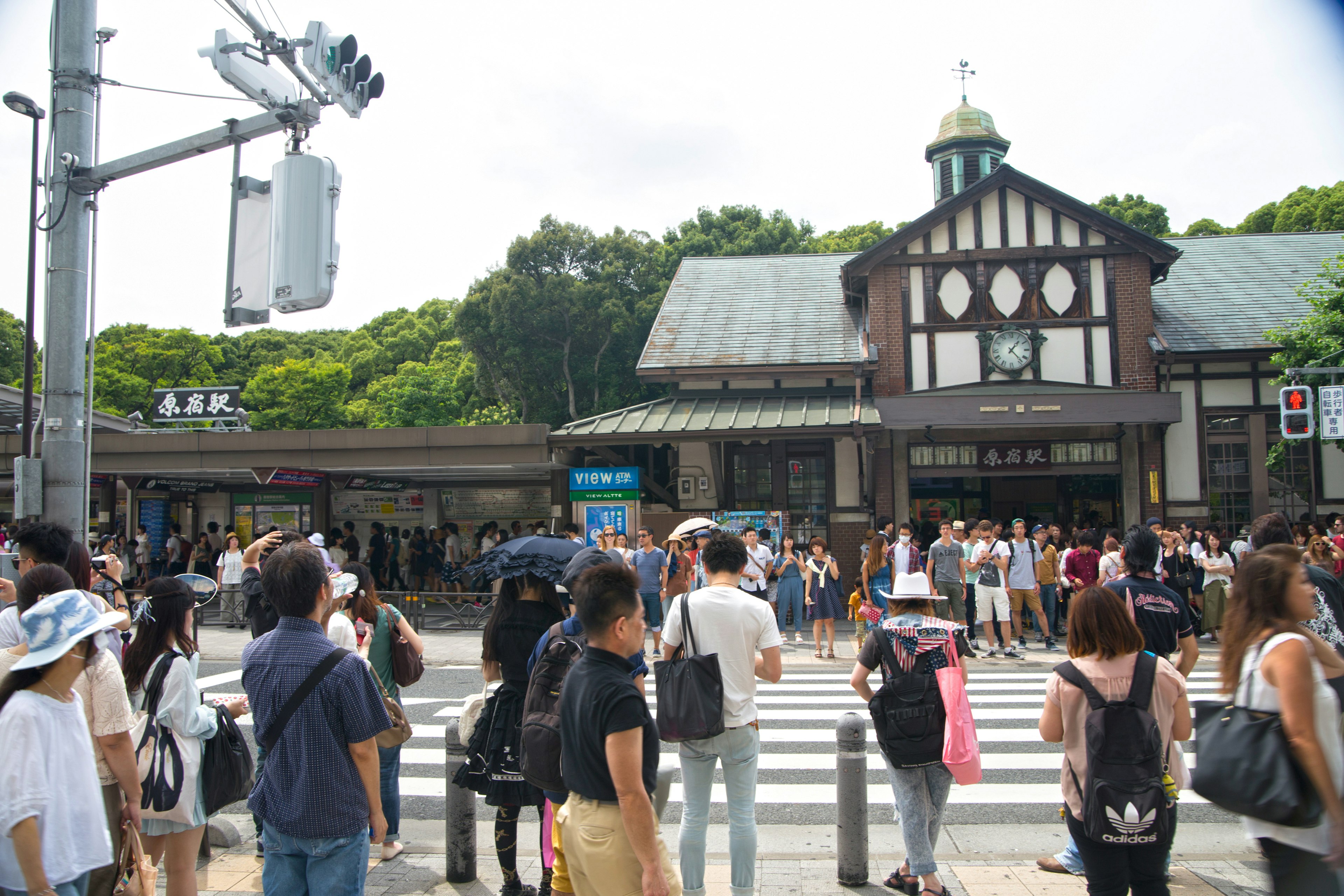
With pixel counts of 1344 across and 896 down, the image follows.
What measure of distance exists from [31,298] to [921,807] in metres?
12.4

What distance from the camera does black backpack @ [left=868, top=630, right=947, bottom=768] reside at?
4605 mm

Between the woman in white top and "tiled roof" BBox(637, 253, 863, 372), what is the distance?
15480 mm

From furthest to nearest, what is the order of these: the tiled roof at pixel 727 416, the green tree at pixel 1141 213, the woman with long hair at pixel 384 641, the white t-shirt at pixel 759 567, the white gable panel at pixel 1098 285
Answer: the green tree at pixel 1141 213, the white gable panel at pixel 1098 285, the tiled roof at pixel 727 416, the white t-shirt at pixel 759 567, the woman with long hair at pixel 384 641

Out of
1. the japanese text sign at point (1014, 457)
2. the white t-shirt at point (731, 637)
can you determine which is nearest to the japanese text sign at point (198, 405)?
the japanese text sign at point (1014, 457)

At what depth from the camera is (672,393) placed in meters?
19.8

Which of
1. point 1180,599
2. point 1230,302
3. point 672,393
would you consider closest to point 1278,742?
point 1180,599

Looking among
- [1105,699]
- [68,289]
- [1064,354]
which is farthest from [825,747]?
[1064,354]

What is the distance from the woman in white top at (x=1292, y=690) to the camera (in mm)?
2918

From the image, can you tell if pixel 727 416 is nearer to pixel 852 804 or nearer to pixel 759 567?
pixel 759 567

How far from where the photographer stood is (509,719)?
4551 mm

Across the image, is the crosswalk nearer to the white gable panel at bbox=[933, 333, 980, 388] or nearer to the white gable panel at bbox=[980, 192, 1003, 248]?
the white gable panel at bbox=[933, 333, 980, 388]

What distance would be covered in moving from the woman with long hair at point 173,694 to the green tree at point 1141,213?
4558 cm

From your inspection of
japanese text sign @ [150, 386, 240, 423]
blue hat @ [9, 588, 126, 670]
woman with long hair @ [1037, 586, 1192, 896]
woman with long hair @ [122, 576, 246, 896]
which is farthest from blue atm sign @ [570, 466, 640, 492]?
blue hat @ [9, 588, 126, 670]

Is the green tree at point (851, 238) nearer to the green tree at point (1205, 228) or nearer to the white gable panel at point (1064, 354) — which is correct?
the green tree at point (1205, 228)
